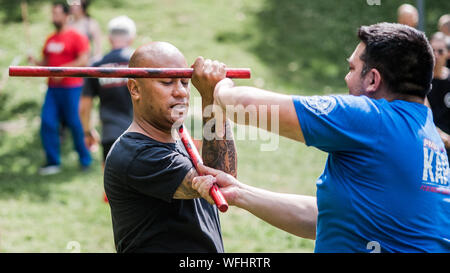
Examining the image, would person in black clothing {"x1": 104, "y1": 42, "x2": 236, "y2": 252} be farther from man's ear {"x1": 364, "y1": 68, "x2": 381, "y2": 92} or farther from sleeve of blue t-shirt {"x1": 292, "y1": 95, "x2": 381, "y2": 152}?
man's ear {"x1": 364, "y1": 68, "x2": 381, "y2": 92}

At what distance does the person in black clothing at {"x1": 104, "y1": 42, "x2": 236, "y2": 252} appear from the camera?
292cm

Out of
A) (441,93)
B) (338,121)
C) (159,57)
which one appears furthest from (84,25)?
(338,121)

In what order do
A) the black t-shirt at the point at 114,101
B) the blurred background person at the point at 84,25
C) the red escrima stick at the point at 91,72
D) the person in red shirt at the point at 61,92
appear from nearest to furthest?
the red escrima stick at the point at 91,72, the black t-shirt at the point at 114,101, the person in red shirt at the point at 61,92, the blurred background person at the point at 84,25

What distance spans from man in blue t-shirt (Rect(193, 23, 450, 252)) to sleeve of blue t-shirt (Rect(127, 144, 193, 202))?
0.20m

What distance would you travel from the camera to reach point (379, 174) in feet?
8.30

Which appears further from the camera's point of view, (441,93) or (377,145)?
(441,93)

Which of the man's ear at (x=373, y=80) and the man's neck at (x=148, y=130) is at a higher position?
the man's ear at (x=373, y=80)

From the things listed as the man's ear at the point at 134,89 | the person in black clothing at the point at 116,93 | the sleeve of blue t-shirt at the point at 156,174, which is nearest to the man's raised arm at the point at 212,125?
the sleeve of blue t-shirt at the point at 156,174

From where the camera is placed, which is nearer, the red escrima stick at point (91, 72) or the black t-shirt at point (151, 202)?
the red escrima stick at point (91, 72)

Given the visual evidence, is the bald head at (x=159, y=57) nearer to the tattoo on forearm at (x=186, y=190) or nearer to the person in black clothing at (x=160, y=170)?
the person in black clothing at (x=160, y=170)

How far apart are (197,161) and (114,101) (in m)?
4.54

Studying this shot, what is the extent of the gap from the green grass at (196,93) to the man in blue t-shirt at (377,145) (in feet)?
12.5

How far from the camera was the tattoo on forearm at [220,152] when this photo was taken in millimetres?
3127

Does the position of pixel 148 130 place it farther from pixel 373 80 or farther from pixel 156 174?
pixel 373 80
